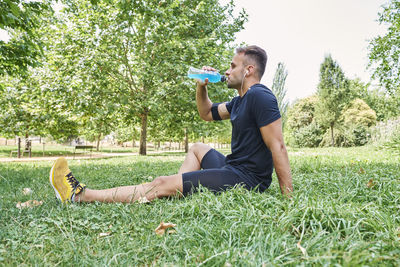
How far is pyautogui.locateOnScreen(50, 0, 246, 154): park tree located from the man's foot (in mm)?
9171

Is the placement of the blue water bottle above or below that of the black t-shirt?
above

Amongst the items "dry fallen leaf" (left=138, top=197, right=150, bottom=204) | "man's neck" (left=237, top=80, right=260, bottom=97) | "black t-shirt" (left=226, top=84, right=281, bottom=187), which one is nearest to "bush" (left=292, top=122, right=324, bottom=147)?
"man's neck" (left=237, top=80, right=260, bottom=97)

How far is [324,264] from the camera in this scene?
3.71 ft

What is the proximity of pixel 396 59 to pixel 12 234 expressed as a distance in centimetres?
1900

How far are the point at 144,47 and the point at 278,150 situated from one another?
486 inches

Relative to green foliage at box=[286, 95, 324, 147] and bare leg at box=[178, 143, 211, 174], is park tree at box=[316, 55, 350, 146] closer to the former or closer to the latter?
green foliage at box=[286, 95, 324, 147]

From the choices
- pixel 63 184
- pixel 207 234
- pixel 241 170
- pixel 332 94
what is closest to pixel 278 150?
pixel 241 170

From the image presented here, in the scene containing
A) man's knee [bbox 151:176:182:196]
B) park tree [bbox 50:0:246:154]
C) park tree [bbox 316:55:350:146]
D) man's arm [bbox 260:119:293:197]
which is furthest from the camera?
park tree [bbox 316:55:350:146]

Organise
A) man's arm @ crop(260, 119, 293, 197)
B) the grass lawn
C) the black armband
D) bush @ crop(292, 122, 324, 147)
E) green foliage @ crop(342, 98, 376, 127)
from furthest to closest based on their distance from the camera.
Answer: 1. bush @ crop(292, 122, 324, 147)
2. green foliage @ crop(342, 98, 376, 127)
3. the black armband
4. man's arm @ crop(260, 119, 293, 197)
5. the grass lawn

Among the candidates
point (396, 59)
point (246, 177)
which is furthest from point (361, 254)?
point (396, 59)

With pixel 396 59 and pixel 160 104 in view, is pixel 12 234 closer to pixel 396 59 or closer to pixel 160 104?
pixel 160 104

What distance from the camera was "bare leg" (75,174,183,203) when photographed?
249 cm

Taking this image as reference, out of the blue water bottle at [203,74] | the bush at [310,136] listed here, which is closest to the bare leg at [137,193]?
the blue water bottle at [203,74]

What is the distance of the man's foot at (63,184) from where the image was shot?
2.41m
